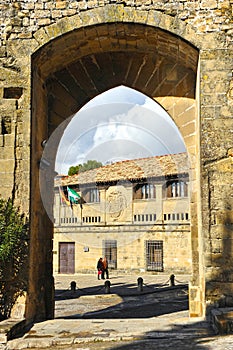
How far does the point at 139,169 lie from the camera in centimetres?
2469

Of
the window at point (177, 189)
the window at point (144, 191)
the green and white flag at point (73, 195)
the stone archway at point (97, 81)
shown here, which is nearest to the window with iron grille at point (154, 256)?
the window at point (144, 191)

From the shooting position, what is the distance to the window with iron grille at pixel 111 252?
24.5 m

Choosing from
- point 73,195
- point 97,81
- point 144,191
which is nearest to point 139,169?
point 144,191

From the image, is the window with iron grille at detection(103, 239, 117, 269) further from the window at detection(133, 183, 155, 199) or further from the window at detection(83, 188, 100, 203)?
the window at detection(133, 183, 155, 199)

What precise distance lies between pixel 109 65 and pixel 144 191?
1645 centimetres

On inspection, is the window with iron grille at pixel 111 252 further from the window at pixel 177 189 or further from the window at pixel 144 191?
the window at pixel 177 189

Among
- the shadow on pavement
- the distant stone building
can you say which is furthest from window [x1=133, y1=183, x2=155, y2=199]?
the shadow on pavement

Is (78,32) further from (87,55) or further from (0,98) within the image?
(0,98)

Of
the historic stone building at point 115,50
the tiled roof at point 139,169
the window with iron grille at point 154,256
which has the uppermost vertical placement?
the tiled roof at point 139,169

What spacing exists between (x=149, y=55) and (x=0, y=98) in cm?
295

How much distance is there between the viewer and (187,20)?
21.5 feet

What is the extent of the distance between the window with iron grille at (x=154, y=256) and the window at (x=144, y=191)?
2.52m

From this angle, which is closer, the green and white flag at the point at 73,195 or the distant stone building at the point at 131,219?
the distant stone building at the point at 131,219

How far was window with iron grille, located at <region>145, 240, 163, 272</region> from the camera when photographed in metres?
23.3
